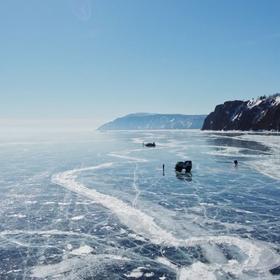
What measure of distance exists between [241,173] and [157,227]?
900 inches

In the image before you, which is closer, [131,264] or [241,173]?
[131,264]

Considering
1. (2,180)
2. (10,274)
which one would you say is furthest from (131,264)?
(2,180)

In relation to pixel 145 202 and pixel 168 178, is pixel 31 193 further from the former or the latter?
pixel 168 178

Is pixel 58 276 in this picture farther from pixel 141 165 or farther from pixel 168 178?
pixel 141 165

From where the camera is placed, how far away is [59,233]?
19.6 meters

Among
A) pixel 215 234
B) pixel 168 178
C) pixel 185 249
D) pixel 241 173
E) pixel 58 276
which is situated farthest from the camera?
pixel 241 173

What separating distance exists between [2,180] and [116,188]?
46.4ft

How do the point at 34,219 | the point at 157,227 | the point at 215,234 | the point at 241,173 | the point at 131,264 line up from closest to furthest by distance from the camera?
the point at 131,264 → the point at 215,234 → the point at 157,227 → the point at 34,219 → the point at 241,173

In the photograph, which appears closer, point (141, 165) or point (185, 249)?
point (185, 249)

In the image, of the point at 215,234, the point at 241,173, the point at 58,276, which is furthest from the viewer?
the point at 241,173

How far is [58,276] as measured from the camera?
14.1 m

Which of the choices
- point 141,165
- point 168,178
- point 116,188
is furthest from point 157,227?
point 141,165

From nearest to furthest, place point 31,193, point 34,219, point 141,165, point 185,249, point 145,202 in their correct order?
point 185,249
point 34,219
point 145,202
point 31,193
point 141,165

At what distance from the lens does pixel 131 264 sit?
1523cm
